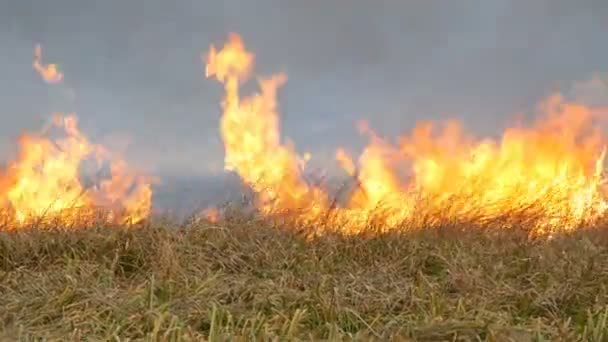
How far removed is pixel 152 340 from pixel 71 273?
2092 millimetres

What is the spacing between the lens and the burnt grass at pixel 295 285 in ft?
14.8

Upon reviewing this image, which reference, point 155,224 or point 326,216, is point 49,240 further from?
point 326,216

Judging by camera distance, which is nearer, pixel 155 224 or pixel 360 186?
pixel 155 224

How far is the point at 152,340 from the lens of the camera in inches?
161

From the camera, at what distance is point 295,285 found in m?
5.71

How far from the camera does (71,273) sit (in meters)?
5.88

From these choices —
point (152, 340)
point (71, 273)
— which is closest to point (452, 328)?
point (152, 340)

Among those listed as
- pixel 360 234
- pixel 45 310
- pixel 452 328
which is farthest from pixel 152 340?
pixel 360 234

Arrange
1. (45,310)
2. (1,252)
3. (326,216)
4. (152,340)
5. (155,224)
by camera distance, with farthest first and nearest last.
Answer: (326,216)
(155,224)
(1,252)
(45,310)
(152,340)

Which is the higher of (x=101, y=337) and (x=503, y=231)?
(x=503, y=231)

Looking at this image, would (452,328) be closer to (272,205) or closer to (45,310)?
(45,310)

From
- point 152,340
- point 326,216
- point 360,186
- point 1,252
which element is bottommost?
point 152,340

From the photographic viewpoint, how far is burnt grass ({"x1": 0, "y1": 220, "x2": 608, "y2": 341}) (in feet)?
14.8

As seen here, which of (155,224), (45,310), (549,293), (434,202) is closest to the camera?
(45,310)
